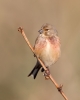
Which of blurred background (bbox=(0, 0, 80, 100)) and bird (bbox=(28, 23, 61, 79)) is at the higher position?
bird (bbox=(28, 23, 61, 79))

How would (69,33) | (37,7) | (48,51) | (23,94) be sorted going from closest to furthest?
(48,51) → (23,94) → (69,33) → (37,7)

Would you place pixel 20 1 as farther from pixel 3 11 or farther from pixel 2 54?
pixel 2 54

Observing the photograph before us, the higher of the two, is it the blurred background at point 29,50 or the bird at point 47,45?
the bird at point 47,45

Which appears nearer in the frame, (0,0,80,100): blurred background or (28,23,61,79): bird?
(28,23,61,79): bird

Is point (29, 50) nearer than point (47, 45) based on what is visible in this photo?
No

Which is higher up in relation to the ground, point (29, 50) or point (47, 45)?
point (47, 45)

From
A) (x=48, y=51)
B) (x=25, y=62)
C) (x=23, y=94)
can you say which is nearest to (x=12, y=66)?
(x=25, y=62)

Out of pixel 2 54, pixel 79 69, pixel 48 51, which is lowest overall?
pixel 79 69

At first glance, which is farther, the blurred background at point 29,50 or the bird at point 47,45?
the blurred background at point 29,50
